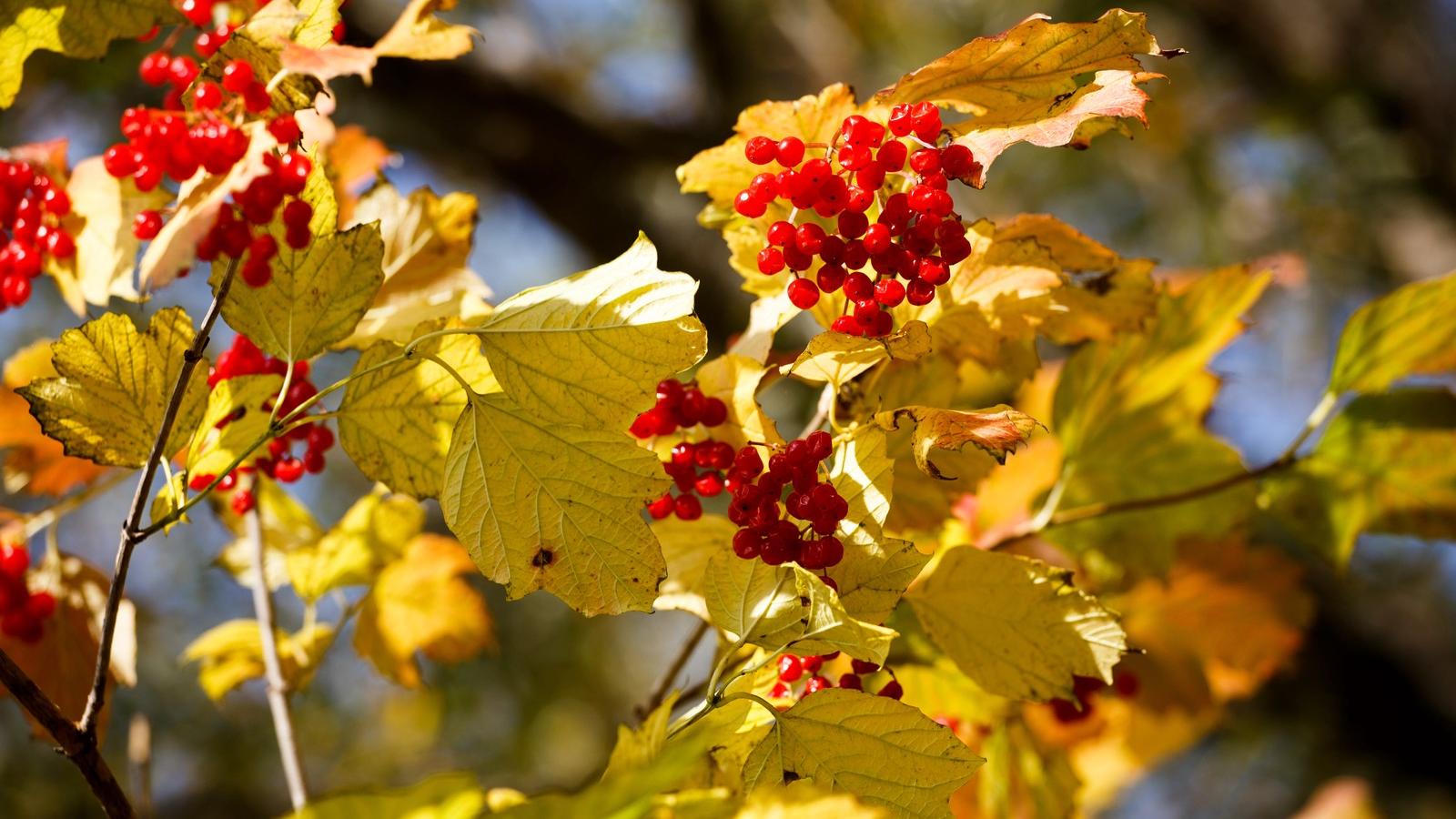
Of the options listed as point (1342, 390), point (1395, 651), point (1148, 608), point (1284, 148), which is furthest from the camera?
point (1284, 148)

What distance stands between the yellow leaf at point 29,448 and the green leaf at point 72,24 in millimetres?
379

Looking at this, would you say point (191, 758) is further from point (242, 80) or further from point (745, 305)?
point (242, 80)

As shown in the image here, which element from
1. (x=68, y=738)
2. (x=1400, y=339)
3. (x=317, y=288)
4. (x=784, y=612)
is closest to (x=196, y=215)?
(x=317, y=288)

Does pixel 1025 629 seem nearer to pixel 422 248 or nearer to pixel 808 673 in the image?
pixel 808 673

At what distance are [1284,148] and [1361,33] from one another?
1.20 m

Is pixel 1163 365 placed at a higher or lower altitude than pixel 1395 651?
higher

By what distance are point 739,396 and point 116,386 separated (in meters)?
0.44

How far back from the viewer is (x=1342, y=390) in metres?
1.20

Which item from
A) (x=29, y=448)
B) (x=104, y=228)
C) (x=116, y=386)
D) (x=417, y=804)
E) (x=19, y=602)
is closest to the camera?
(x=417, y=804)

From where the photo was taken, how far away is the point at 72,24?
79 cm

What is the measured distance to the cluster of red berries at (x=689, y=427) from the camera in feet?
2.69

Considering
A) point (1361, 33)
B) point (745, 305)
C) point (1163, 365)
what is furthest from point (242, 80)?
point (1361, 33)

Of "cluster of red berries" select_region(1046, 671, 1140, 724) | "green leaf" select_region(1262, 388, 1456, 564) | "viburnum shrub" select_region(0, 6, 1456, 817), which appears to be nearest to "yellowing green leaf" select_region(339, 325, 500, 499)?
"viburnum shrub" select_region(0, 6, 1456, 817)

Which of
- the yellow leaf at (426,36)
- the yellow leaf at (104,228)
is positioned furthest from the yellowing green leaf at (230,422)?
the yellow leaf at (426,36)
